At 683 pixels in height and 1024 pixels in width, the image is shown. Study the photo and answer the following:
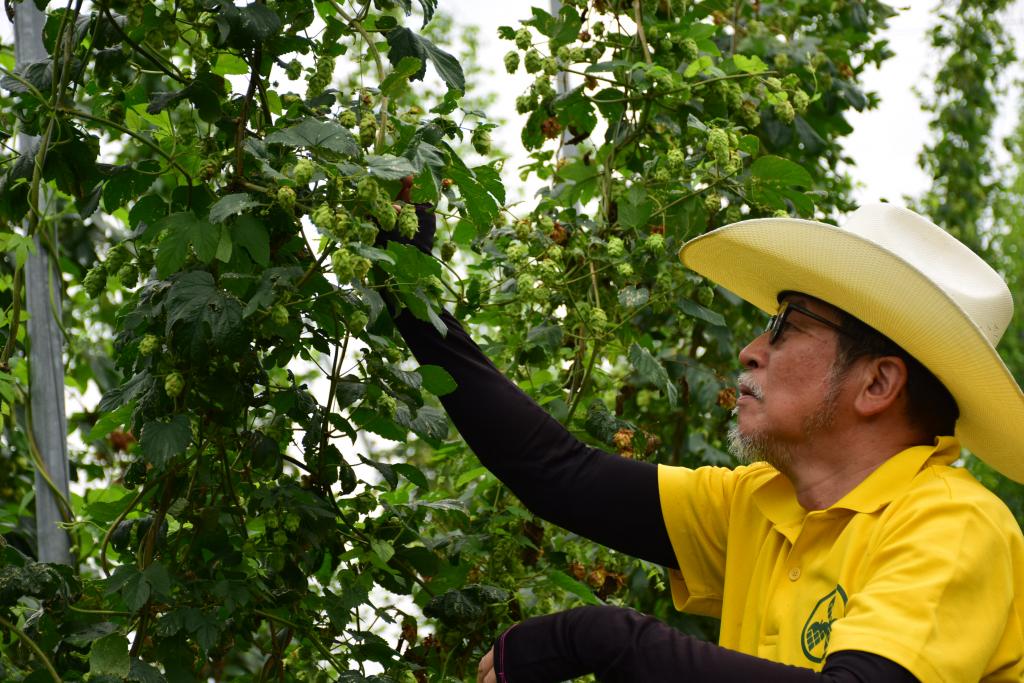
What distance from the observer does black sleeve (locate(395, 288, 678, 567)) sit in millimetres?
2533

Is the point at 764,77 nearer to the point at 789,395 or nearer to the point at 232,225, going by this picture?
the point at 789,395

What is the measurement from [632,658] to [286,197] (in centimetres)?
90

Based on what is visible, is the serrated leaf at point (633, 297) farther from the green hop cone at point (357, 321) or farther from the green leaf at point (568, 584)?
the green hop cone at point (357, 321)

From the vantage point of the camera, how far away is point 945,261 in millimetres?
2330

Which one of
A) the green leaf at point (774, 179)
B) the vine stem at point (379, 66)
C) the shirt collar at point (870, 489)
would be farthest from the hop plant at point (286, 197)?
the green leaf at point (774, 179)

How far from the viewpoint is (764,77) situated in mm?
3508

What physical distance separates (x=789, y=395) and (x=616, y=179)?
1.21 metres

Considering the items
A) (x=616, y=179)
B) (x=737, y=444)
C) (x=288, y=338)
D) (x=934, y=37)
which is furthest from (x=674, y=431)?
(x=934, y=37)

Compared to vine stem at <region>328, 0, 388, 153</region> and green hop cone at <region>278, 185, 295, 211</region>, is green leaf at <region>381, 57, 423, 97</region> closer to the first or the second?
vine stem at <region>328, 0, 388, 153</region>

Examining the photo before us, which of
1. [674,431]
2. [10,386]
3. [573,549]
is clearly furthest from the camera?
[674,431]

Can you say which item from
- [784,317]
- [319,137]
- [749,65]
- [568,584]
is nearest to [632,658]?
[784,317]

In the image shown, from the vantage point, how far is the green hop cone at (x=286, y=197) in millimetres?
2102

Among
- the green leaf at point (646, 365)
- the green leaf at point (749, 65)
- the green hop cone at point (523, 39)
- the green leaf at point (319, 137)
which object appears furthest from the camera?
the green leaf at point (749, 65)

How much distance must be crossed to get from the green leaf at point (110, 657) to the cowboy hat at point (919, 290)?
1.31 metres
